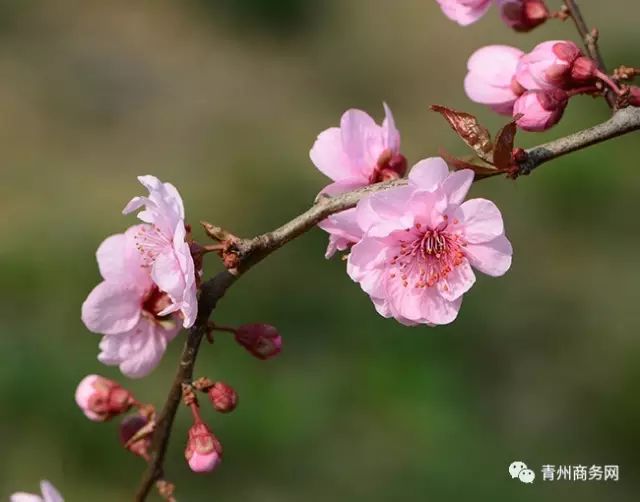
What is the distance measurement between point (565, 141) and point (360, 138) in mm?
303

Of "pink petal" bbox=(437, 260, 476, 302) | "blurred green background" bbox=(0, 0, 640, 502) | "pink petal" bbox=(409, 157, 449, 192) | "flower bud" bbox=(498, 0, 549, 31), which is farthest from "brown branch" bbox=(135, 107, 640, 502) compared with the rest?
"blurred green background" bbox=(0, 0, 640, 502)

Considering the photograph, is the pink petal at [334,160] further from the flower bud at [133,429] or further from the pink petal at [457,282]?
the flower bud at [133,429]

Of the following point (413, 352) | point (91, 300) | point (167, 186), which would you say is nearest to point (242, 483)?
point (413, 352)

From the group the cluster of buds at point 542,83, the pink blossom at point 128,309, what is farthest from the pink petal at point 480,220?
the pink blossom at point 128,309

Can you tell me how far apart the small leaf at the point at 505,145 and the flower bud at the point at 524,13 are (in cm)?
45

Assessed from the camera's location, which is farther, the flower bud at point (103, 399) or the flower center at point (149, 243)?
the flower bud at point (103, 399)

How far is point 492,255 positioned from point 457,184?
11 cm

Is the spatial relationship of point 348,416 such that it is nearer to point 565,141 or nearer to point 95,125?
point 565,141

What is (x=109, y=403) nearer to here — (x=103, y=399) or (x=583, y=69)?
(x=103, y=399)

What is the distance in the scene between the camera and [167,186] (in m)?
0.99

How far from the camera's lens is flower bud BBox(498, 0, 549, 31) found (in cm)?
134

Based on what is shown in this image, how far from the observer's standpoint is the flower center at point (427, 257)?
3.55ft

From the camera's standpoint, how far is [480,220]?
1.04m

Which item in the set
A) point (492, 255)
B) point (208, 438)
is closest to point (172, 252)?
point (208, 438)
